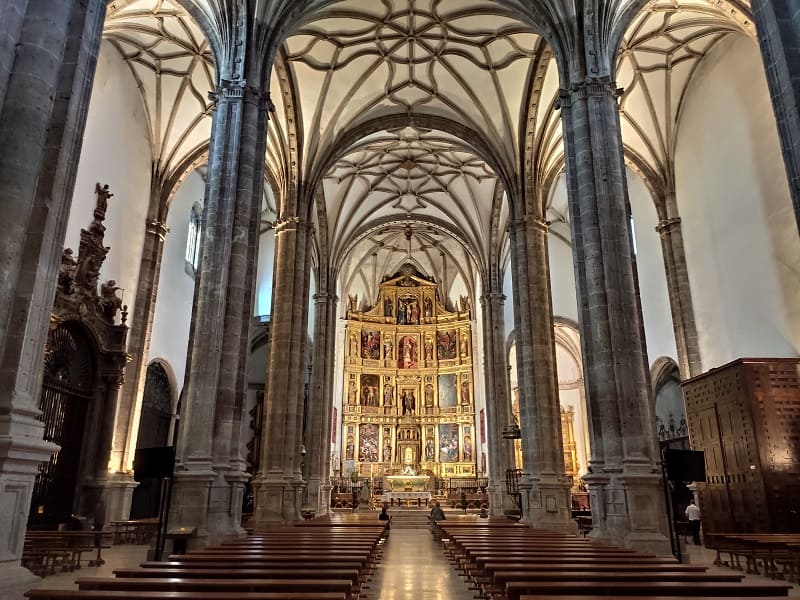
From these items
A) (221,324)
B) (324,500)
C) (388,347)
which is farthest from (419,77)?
(388,347)

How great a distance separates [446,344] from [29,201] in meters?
32.3

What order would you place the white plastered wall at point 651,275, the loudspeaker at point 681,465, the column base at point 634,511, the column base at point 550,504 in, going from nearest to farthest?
the loudspeaker at point 681,465, the column base at point 634,511, the column base at point 550,504, the white plastered wall at point 651,275

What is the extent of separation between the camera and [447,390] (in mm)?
35438

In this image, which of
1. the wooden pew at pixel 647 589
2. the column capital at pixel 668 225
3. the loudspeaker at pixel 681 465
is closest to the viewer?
the wooden pew at pixel 647 589

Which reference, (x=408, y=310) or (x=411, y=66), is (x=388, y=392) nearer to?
(x=408, y=310)

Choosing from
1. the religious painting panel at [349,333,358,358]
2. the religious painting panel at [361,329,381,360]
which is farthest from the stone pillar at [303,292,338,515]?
the religious painting panel at [361,329,381,360]

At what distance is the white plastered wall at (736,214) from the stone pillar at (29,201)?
1491 centimetres

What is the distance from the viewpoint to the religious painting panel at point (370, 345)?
3600 centimetres

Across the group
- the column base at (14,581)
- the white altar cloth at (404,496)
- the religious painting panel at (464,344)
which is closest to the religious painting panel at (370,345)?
the religious painting panel at (464,344)

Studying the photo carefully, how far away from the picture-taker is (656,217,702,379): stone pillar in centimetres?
1730

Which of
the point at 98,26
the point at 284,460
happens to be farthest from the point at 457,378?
the point at 98,26

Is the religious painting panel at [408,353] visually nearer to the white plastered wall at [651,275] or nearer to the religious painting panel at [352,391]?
the religious painting panel at [352,391]

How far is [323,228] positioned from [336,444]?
13.4 meters

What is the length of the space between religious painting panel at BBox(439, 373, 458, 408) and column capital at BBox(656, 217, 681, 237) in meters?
18.7
